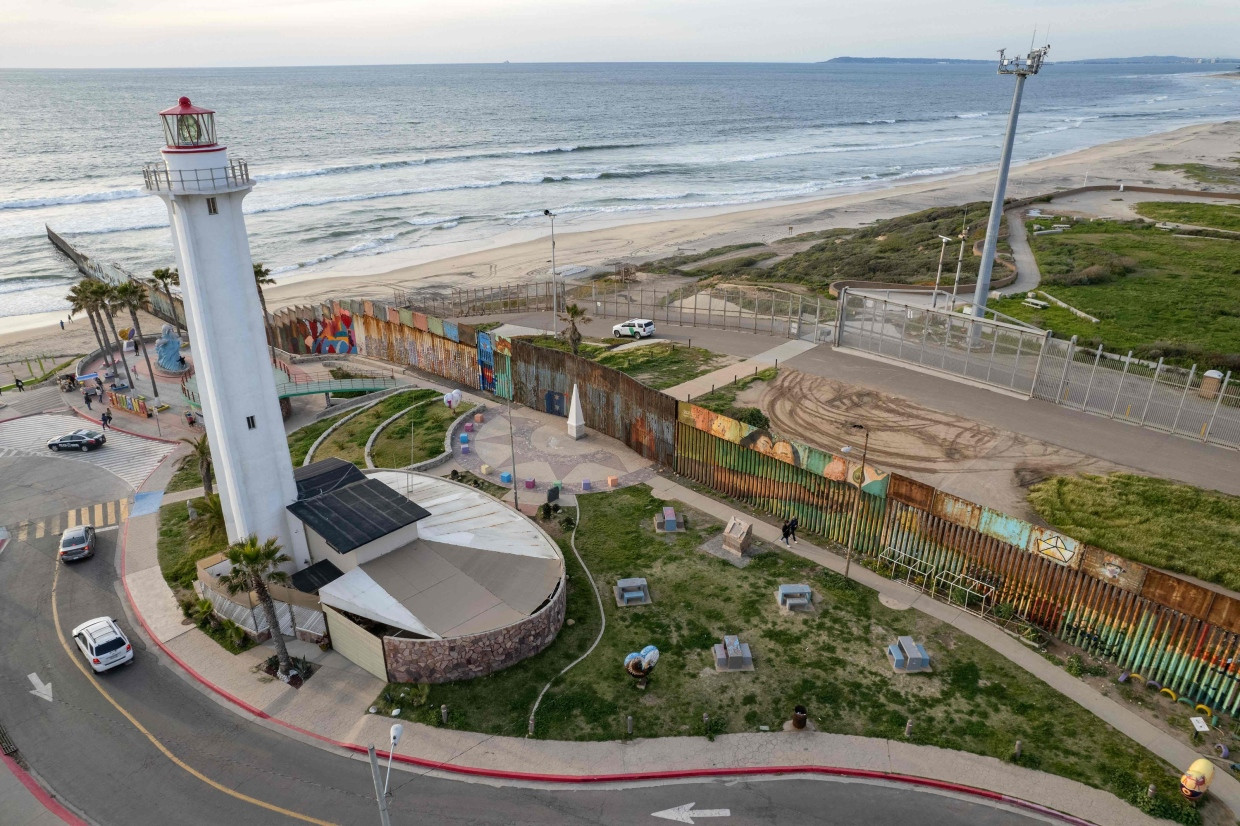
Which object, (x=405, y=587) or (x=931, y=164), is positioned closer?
(x=405, y=587)

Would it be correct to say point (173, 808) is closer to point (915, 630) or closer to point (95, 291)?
point (915, 630)

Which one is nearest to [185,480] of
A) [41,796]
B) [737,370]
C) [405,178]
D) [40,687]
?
[40,687]

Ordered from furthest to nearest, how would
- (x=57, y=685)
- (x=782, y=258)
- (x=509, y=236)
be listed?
1. (x=509, y=236)
2. (x=782, y=258)
3. (x=57, y=685)

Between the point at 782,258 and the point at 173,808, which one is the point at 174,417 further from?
the point at 782,258

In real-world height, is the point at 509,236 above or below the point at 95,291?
below

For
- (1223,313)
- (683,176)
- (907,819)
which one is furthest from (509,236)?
(907,819)

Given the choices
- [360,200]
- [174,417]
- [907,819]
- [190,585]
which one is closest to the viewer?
[907,819]

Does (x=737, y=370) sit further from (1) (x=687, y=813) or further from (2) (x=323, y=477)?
(1) (x=687, y=813)
